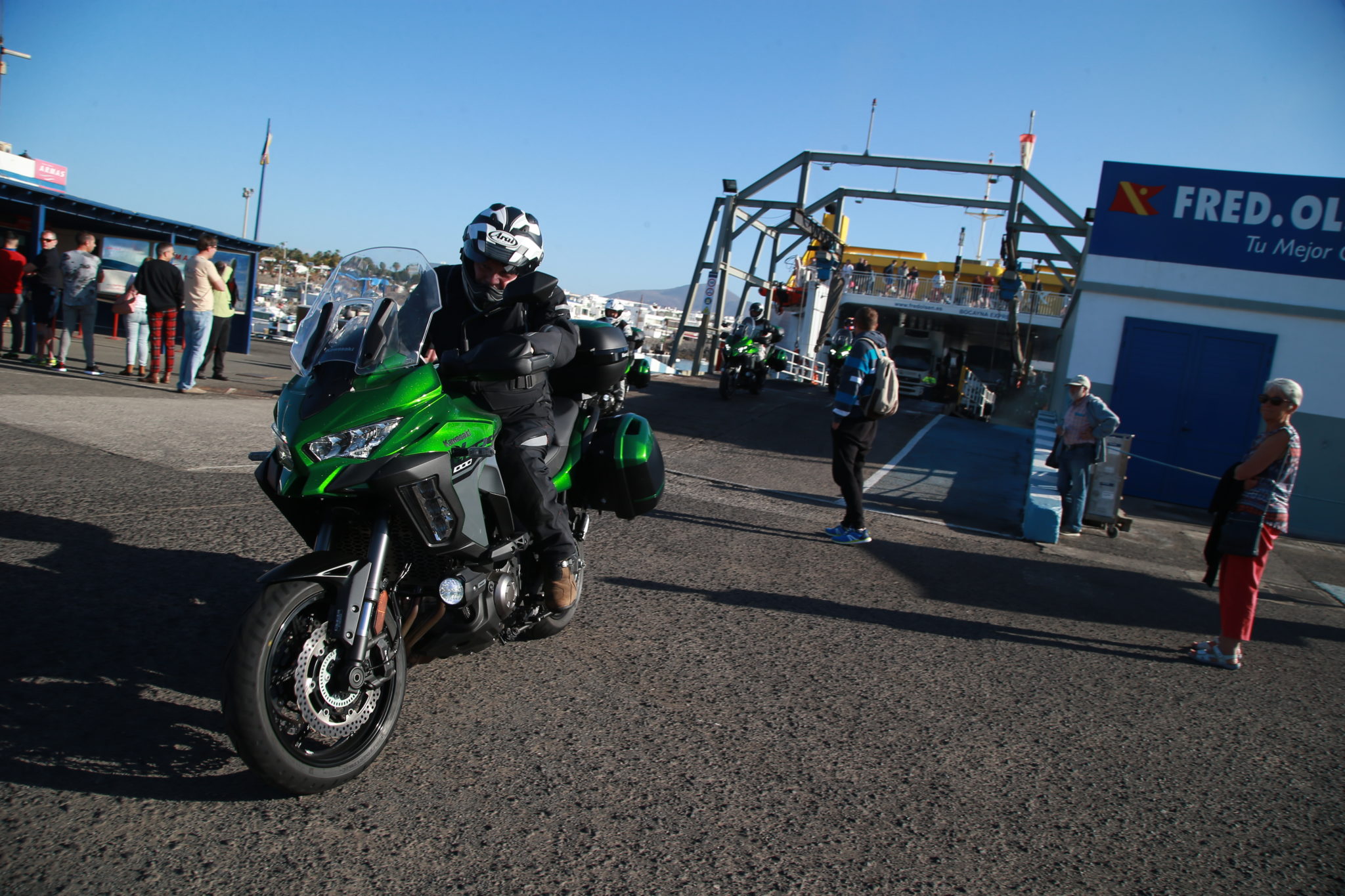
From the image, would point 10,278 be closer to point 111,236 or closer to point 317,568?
point 111,236

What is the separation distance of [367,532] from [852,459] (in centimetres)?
540

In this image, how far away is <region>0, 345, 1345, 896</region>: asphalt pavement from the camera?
2572 millimetres

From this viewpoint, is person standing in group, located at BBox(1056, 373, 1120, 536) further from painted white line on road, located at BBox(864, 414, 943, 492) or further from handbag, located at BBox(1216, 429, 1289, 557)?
handbag, located at BBox(1216, 429, 1289, 557)

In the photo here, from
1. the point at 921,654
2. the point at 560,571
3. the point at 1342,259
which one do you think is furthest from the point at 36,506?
the point at 1342,259

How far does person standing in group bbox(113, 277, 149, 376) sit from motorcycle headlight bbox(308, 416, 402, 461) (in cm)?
1044

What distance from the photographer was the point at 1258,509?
5.53 metres

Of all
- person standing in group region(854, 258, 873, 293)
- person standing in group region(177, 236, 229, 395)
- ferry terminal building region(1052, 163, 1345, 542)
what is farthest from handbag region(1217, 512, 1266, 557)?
person standing in group region(854, 258, 873, 293)

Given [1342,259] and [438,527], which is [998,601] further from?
[1342,259]

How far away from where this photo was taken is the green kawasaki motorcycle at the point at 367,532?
2633 millimetres

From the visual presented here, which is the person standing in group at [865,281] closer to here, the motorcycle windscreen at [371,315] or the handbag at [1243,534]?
the handbag at [1243,534]

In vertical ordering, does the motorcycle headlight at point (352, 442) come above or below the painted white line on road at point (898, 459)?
above

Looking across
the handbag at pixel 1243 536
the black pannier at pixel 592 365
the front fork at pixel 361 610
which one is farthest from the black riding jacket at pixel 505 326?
the handbag at pixel 1243 536

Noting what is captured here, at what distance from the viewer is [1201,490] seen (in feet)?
47.5

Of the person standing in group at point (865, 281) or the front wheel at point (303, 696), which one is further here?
the person standing in group at point (865, 281)
